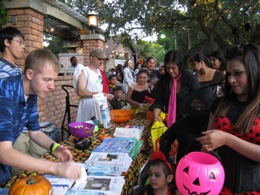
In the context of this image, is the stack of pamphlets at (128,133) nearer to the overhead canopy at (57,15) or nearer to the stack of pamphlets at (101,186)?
the stack of pamphlets at (101,186)

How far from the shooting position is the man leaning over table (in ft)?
3.84

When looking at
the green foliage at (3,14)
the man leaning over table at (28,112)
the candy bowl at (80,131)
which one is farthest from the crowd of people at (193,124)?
the green foliage at (3,14)

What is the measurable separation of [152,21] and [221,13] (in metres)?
2.94

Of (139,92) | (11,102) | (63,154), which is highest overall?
(11,102)

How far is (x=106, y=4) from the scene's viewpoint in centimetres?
962

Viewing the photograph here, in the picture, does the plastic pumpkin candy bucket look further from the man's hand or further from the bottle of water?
the man's hand

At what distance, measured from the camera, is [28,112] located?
1.70m

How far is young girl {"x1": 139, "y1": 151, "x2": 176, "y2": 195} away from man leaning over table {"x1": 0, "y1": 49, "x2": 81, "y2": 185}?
3.10ft

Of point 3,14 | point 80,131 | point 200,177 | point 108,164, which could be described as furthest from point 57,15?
point 200,177

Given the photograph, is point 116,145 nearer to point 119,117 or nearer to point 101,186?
point 101,186

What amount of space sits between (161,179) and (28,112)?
133cm

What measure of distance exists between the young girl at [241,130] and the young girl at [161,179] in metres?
0.77

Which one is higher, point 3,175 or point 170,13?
point 170,13

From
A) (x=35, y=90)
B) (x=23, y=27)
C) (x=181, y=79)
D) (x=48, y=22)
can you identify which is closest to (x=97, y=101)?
(x=181, y=79)
